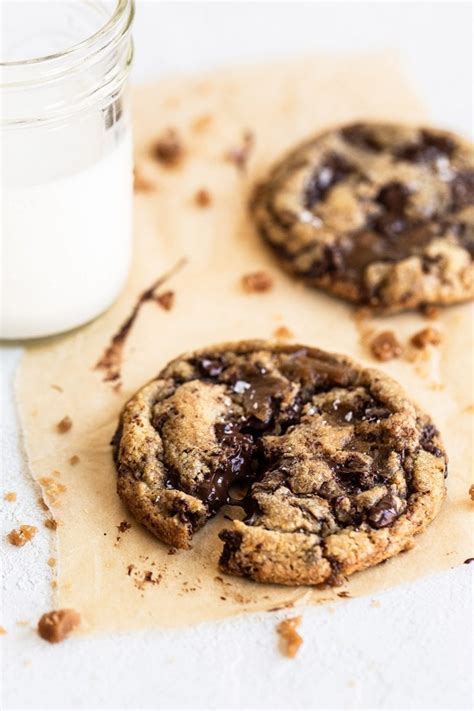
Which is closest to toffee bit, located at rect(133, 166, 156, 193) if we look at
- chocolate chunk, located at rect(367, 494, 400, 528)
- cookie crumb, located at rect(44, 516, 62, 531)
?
cookie crumb, located at rect(44, 516, 62, 531)

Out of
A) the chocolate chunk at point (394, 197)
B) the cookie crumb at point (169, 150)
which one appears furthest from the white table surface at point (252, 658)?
the cookie crumb at point (169, 150)

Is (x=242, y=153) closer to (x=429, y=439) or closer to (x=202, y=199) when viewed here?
(x=202, y=199)

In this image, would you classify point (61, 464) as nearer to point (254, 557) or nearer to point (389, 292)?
point (254, 557)

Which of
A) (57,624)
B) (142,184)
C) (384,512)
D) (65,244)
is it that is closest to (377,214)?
(142,184)

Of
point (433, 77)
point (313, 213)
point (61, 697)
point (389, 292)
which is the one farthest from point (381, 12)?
point (61, 697)

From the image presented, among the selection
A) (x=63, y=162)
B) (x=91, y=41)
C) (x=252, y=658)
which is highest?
(x=91, y=41)

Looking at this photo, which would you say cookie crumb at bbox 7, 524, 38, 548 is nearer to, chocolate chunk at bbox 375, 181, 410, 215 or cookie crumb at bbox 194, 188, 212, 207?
cookie crumb at bbox 194, 188, 212, 207

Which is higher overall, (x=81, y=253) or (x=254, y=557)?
(x=81, y=253)
